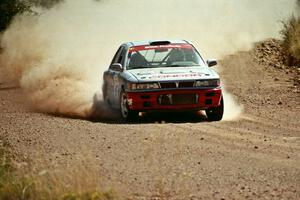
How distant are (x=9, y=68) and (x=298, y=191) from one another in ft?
82.0

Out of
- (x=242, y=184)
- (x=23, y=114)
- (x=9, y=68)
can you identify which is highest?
(x=242, y=184)

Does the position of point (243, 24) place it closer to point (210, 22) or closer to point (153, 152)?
point (210, 22)

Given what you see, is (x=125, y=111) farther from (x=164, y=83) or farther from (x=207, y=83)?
(x=207, y=83)

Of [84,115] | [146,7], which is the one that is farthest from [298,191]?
[146,7]

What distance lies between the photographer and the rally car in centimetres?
1402

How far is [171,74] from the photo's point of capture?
14297 mm

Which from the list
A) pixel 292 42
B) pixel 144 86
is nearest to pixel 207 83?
pixel 144 86

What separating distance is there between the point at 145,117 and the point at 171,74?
1.51 metres

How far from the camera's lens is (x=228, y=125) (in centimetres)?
1373

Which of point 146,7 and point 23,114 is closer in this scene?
point 23,114

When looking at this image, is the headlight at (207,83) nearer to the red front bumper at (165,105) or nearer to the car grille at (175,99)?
the red front bumper at (165,105)

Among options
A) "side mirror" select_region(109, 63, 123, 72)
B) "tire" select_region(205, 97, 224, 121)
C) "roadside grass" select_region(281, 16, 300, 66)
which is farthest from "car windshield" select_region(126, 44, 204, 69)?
"roadside grass" select_region(281, 16, 300, 66)

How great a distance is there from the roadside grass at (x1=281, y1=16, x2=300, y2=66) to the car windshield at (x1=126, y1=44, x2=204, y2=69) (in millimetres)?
10021

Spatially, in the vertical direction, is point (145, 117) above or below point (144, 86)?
below
